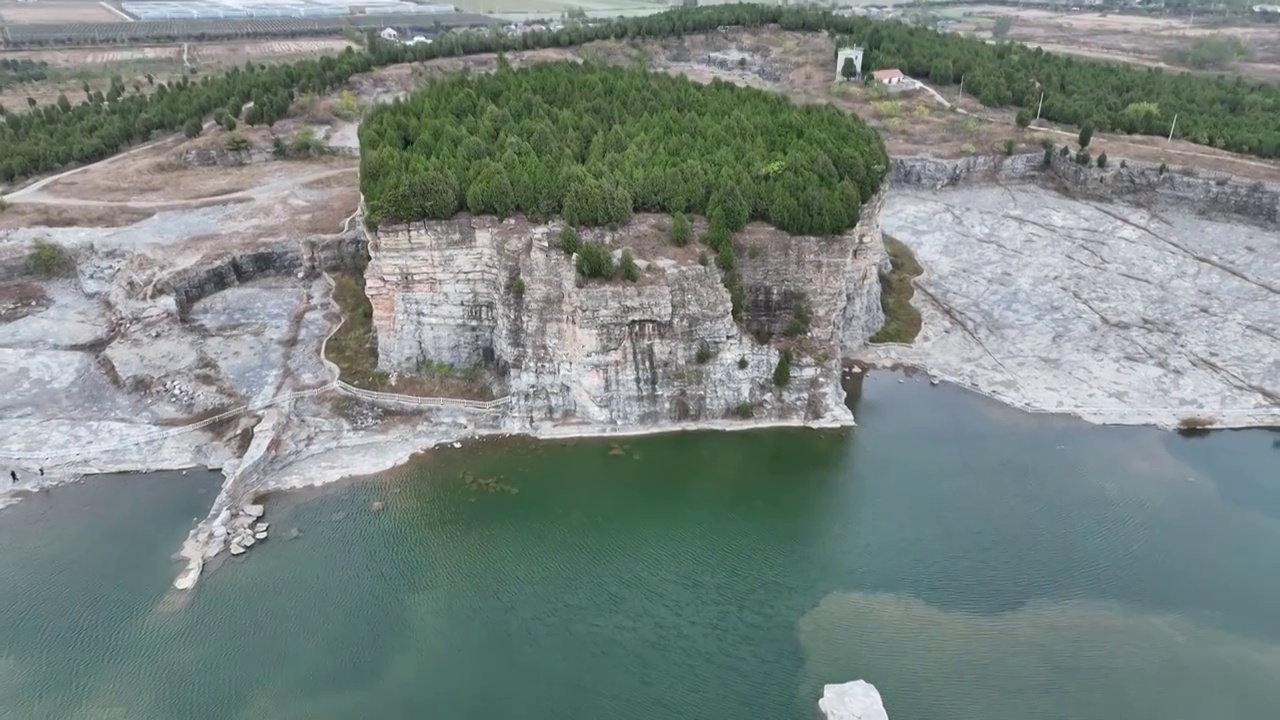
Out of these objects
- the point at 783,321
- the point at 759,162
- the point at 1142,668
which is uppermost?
the point at 759,162

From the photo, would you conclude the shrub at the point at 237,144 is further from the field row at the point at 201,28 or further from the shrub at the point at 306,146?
the field row at the point at 201,28

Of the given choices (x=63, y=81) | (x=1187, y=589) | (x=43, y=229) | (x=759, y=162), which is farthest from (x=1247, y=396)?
(x=63, y=81)

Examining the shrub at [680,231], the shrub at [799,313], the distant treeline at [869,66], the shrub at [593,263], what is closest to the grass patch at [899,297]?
the shrub at [799,313]

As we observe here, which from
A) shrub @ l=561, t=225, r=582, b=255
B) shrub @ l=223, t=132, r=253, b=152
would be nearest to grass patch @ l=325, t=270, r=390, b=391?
shrub @ l=561, t=225, r=582, b=255

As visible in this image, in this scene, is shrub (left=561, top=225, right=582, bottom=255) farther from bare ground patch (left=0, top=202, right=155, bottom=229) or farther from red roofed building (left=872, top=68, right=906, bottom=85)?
red roofed building (left=872, top=68, right=906, bottom=85)

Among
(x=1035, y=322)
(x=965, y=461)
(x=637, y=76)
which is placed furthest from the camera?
(x=637, y=76)

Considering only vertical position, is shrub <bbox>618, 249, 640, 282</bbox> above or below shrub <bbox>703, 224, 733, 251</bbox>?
below

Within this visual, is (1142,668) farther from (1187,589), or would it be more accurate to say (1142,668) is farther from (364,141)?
(364,141)
